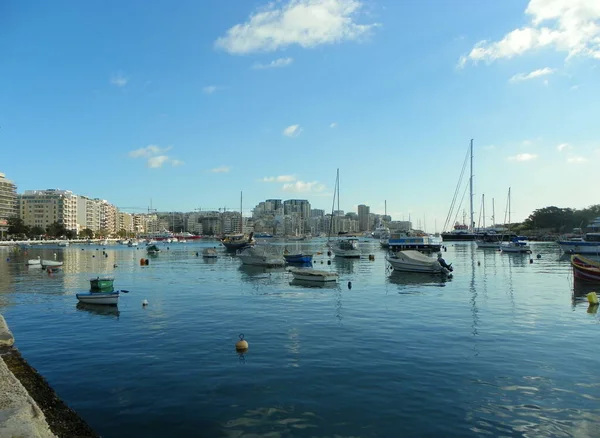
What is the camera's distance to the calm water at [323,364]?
36.9ft

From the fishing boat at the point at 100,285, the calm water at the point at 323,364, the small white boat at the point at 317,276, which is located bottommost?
the calm water at the point at 323,364

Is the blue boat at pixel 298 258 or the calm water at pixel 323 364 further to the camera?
the blue boat at pixel 298 258

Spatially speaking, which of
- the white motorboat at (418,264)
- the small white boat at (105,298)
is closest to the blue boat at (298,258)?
the white motorboat at (418,264)

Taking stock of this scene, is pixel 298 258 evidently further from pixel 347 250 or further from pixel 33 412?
pixel 33 412

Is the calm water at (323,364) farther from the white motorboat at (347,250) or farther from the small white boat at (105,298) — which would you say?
the white motorboat at (347,250)

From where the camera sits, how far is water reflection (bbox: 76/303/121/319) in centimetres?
2698

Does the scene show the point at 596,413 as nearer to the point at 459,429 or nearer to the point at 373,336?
the point at 459,429

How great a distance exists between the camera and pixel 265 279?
4725cm

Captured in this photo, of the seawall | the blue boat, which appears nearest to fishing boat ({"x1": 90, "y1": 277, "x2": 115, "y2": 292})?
the seawall

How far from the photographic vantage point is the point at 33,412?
9719 mm

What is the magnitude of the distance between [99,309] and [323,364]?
62.1 ft

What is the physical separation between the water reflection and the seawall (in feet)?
41.5

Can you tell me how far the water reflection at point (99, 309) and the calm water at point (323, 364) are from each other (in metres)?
0.20

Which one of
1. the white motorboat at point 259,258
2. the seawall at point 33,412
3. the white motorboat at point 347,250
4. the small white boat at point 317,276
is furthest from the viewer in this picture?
the white motorboat at point 347,250
